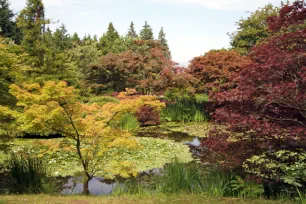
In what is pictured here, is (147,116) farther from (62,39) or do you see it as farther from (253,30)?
(62,39)

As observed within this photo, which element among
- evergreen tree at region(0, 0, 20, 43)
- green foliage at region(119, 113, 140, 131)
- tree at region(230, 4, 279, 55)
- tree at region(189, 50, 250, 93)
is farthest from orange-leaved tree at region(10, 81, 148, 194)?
evergreen tree at region(0, 0, 20, 43)

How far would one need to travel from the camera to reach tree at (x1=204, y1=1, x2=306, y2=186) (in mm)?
4547

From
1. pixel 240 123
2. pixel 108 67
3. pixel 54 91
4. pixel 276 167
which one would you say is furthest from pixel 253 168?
pixel 108 67

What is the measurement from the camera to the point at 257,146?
4941mm

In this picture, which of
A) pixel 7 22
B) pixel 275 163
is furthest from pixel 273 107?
pixel 7 22

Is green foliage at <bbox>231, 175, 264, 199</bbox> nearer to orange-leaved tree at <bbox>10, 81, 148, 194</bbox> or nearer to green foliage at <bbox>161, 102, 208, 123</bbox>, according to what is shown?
orange-leaved tree at <bbox>10, 81, 148, 194</bbox>

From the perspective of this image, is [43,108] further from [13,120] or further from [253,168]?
[253,168]

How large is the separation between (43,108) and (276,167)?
13.8ft

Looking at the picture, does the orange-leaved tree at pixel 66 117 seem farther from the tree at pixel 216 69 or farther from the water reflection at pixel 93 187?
the tree at pixel 216 69

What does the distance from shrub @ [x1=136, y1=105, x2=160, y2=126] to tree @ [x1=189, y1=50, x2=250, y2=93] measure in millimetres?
3154

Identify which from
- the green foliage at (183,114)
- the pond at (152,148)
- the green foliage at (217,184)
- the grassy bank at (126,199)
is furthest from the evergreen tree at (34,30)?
the green foliage at (217,184)

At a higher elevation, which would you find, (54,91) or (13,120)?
(54,91)

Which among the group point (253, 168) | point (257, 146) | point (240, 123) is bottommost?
point (253, 168)

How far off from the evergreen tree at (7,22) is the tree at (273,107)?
3311 cm
